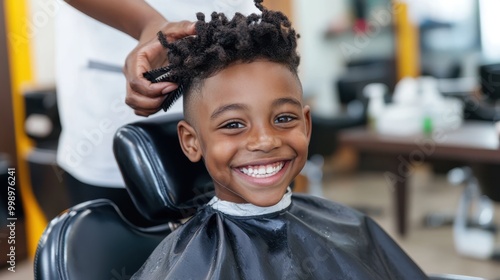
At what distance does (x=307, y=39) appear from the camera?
5.45m

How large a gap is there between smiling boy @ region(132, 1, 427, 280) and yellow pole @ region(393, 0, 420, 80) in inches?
191

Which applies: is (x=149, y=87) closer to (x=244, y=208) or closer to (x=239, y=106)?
(x=239, y=106)

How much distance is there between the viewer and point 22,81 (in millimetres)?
3473

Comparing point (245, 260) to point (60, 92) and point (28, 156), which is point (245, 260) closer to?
point (60, 92)

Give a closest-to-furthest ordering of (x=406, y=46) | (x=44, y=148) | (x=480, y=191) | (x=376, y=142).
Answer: (x=480, y=191) → (x=44, y=148) → (x=376, y=142) → (x=406, y=46)

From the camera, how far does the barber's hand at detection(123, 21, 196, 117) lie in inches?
40.5

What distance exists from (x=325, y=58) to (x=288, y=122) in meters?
4.70

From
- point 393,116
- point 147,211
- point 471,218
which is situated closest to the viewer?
point 147,211

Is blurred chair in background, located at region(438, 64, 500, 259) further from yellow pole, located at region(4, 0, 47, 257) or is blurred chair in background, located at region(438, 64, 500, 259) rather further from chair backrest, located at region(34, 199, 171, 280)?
yellow pole, located at region(4, 0, 47, 257)

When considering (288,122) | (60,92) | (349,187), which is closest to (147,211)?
(288,122)

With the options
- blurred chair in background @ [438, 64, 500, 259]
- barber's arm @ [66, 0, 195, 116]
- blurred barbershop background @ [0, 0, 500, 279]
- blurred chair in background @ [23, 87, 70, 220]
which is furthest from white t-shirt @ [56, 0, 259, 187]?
blurred chair in background @ [438, 64, 500, 259]

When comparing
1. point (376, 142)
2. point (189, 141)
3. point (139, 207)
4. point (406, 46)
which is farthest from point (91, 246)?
point (406, 46)

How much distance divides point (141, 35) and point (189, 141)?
0.23 m

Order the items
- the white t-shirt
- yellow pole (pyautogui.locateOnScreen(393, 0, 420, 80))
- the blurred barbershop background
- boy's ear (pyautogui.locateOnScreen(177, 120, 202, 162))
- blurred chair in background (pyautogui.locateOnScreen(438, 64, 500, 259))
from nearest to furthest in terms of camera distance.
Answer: boy's ear (pyautogui.locateOnScreen(177, 120, 202, 162)) < the white t-shirt < blurred chair in background (pyautogui.locateOnScreen(438, 64, 500, 259)) < the blurred barbershop background < yellow pole (pyautogui.locateOnScreen(393, 0, 420, 80))
